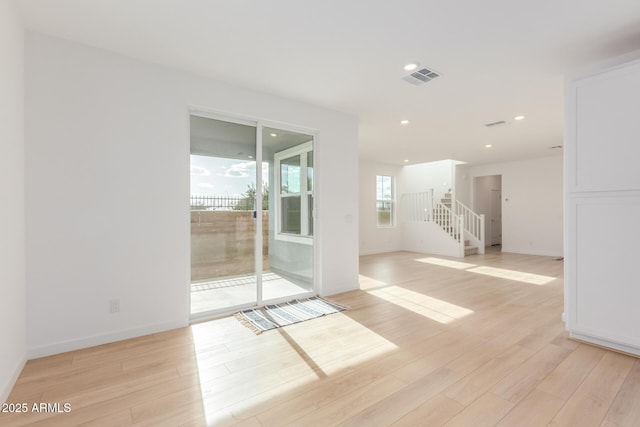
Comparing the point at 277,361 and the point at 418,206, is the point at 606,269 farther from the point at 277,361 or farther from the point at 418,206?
the point at 418,206

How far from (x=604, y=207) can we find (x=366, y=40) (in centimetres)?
249

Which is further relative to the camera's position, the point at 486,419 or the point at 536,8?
the point at 536,8

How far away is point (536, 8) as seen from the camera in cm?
212

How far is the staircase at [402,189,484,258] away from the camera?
8.02 metres

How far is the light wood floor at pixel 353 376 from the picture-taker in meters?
1.70

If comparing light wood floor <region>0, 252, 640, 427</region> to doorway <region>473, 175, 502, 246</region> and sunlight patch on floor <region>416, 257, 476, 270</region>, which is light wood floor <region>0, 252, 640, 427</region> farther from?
doorway <region>473, 175, 502, 246</region>

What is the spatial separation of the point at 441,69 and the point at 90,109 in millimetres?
3397

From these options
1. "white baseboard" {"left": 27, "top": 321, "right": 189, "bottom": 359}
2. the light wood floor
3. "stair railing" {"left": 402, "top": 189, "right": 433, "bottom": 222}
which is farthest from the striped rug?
"stair railing" {"left": 402, "top": 189, "right": 433, "bottom": 222}

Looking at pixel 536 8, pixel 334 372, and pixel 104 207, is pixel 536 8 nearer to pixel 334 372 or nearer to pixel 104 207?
pixel 334 372

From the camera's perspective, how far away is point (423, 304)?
374 cm

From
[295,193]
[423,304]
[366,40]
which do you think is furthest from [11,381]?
[423,304]

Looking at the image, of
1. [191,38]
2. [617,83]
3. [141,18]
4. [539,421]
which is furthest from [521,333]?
[141,18]

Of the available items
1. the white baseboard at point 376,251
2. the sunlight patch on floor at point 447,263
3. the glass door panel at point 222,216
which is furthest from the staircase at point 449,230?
the glass door panel at point 222,216

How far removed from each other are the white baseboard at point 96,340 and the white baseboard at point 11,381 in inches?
4.0
